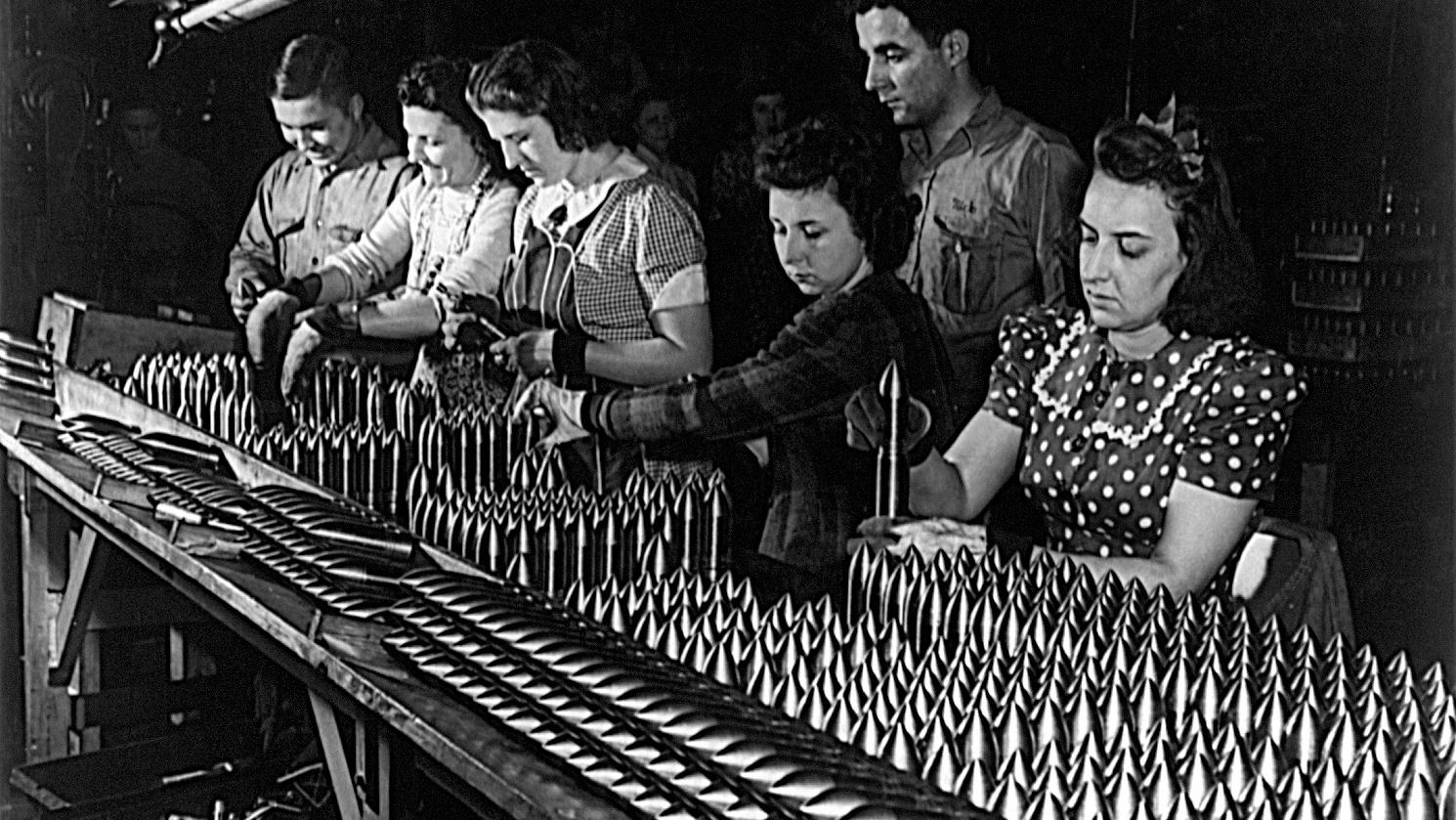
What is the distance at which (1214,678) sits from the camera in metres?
2.51

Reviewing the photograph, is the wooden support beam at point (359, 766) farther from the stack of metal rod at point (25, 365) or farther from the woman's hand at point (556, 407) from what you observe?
the stack of metal rod at point (25, 365)

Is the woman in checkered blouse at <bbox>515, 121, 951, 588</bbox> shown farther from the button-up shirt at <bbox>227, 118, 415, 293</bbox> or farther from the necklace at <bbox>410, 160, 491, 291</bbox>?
the button-up shirt at <bbox>227, 118, 415, 293</bbox>

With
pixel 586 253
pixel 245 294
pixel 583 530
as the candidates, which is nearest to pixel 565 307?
pixel 586 253

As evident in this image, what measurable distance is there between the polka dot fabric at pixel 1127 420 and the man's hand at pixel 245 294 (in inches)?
81.8

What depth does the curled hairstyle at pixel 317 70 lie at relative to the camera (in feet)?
14.3

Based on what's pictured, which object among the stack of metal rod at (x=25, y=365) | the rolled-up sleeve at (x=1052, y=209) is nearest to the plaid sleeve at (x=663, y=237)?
the rolled-up sleeve at (x=1052, y=209)

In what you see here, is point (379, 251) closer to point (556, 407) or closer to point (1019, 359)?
point (556, 407)

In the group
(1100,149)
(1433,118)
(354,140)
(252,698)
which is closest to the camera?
(1433,118)

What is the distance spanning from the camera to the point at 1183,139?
2.96 meters

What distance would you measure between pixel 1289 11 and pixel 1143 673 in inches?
42.2

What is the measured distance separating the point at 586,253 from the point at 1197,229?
4.97 feet

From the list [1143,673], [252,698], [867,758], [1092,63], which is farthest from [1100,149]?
[252,698]

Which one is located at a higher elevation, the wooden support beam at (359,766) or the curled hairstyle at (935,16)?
the curled hairstyle at (935,16)

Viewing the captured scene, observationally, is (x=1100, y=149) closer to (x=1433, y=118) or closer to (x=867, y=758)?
(x=1433, y=118)
